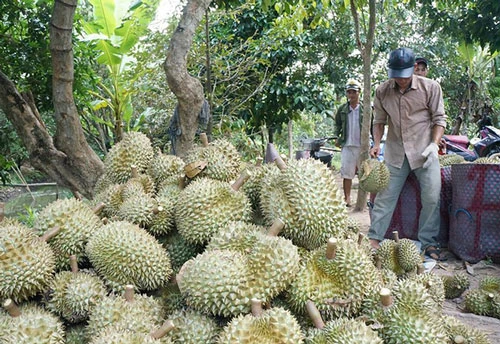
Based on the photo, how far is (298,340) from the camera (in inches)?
48.3

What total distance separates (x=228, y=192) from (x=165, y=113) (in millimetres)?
5722

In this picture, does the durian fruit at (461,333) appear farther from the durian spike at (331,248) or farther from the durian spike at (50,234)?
the durian spike at (50,234)

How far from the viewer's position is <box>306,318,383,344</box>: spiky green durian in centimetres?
121

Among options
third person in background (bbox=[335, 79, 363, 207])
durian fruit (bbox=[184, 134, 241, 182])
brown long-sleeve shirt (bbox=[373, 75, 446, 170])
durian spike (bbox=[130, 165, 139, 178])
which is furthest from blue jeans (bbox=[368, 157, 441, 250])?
durian spike (bbox=[130, 165, 139, 178])

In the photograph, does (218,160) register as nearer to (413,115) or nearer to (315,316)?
(315,316)

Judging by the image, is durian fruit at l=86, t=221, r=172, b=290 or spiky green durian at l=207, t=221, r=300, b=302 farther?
durian fruit at l=86, t=221, r=172, b=290

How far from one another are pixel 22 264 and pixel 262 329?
0.84 m

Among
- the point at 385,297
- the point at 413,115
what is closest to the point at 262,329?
the point at 385,297

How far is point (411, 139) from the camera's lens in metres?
3.99

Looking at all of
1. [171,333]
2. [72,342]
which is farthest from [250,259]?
[72,342]

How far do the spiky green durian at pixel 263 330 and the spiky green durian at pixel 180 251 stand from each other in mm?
466

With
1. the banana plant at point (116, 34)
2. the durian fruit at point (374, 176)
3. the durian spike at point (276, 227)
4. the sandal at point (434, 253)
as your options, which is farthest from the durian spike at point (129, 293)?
the banana plant at point (116, 34)

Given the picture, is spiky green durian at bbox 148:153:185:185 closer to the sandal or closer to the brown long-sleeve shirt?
the brown long-sleeve shirt

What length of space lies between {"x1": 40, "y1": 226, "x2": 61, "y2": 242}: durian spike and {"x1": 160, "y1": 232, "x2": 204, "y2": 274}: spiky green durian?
42cm
